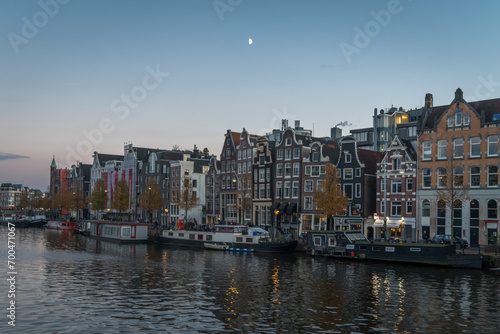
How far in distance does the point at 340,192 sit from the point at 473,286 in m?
35.5

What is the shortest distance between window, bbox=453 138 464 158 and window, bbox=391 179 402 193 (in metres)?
9.24

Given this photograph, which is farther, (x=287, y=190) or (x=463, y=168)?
(x=287, y=190)

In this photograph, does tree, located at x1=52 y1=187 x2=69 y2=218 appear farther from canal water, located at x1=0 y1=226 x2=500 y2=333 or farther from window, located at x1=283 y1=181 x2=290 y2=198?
canal water, located at x1=0 y1=226 x2=500 y2=333

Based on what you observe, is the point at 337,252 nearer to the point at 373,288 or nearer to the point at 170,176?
the point at 373,288

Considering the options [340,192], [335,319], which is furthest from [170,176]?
[335,319]

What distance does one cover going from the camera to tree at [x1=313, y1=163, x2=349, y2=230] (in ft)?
260

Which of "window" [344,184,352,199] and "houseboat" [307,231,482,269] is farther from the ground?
"window" [344,184,352,199]

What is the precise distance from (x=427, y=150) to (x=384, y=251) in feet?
70.5

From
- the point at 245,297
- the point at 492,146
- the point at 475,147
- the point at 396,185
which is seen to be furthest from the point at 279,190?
the point at 245,297

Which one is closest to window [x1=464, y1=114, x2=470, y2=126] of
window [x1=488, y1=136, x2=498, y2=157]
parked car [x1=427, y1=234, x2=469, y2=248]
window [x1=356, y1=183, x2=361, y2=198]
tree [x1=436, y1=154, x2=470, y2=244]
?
window [x1=488, y1=136, x2=498, y2=157]

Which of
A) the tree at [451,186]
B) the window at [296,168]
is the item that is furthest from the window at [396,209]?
the window at [296,168]

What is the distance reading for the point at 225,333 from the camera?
97.7 ft

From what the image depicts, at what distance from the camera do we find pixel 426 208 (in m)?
77.3

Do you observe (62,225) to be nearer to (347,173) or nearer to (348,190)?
(348,190)
